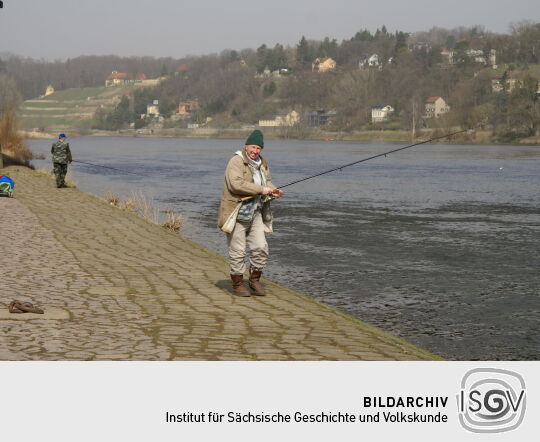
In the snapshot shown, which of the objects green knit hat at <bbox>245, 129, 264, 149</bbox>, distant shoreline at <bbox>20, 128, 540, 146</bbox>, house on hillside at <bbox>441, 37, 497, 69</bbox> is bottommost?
distant shoreline at <bbox>20, 128, 540, 146</bbox>

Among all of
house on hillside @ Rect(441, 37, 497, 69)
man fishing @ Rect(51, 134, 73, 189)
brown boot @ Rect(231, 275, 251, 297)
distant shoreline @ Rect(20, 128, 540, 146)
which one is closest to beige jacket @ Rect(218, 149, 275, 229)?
brown boot @ Rect(231, 275, 251, 297)

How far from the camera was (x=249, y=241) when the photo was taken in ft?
29.8

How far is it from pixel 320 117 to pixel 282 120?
23.6 ft

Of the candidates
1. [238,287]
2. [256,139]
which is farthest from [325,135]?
[256,139]

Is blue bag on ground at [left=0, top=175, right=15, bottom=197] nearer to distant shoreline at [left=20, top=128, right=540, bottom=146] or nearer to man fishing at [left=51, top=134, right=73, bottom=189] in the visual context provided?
man fishing at [left=51, top=134, right=73, bottom=189]

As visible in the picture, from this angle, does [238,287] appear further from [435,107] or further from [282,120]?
[282,120]

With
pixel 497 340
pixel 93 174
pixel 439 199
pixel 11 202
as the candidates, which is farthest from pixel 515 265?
pixel 93 174

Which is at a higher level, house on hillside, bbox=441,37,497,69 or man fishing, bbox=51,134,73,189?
house on hillside, bbox=441,37,497,69

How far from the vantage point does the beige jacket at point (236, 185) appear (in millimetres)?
8711

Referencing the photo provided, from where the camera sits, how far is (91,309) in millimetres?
7898

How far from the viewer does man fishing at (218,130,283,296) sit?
873 cm

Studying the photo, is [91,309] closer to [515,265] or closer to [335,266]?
[335,266]
